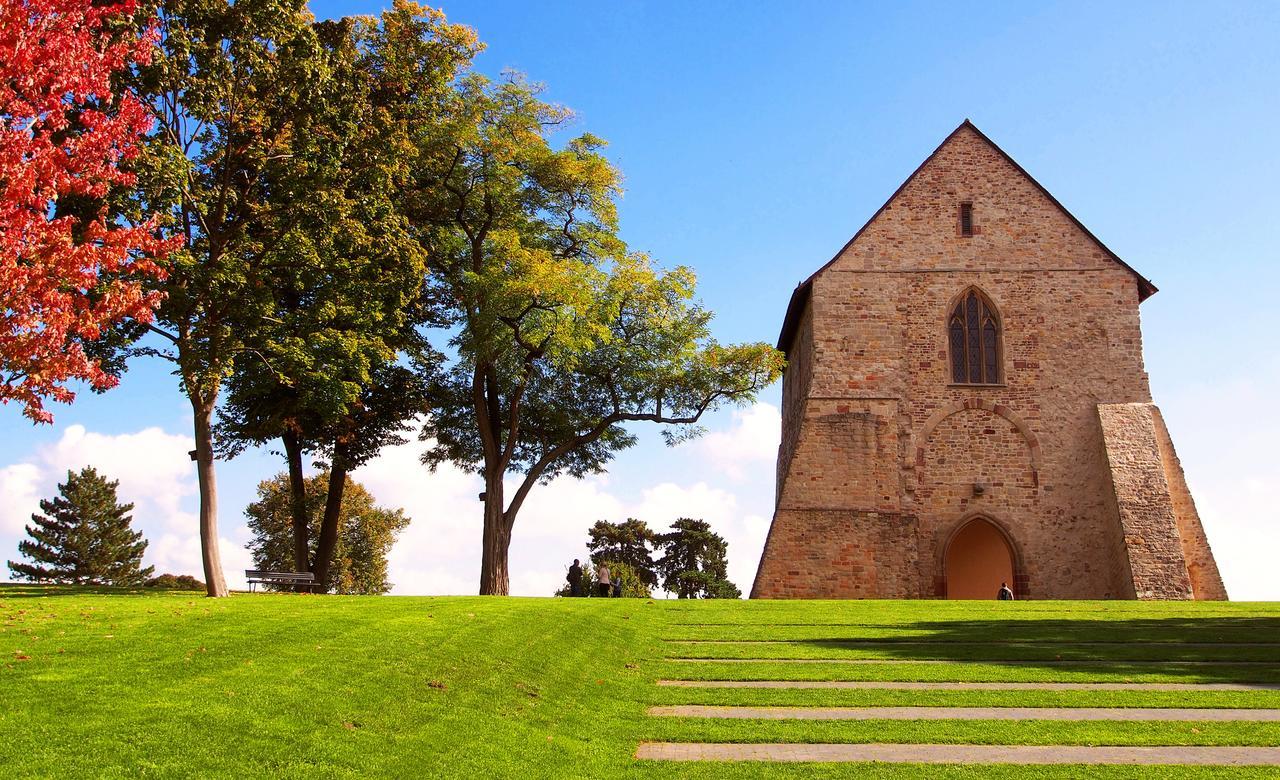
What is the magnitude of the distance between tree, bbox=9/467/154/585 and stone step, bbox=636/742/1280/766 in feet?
188

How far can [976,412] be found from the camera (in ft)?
101

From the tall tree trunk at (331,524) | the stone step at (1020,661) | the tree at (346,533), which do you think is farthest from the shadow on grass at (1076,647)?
the tree at (346,533)

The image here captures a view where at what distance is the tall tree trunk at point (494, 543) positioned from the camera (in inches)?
1129

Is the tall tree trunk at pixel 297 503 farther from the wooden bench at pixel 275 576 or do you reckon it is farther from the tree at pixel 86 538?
the tree at pixel 86 538

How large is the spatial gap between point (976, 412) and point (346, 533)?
33.3 m

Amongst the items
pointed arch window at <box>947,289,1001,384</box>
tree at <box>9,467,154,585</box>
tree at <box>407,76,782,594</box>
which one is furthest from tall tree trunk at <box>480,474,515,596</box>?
tree at <box>9,467,154,585</box>

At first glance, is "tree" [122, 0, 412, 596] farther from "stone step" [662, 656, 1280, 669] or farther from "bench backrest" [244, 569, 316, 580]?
"stone step" [662, 656, 1280, 669]

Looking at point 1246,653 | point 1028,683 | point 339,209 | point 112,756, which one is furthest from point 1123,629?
point 339,209

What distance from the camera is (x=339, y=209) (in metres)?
22.3

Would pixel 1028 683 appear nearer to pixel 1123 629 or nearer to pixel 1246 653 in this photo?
pixel 1246 653

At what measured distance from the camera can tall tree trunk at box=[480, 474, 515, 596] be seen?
28688mm

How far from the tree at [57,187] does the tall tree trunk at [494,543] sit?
12267 millimetres

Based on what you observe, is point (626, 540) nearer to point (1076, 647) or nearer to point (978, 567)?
point (978, 567)

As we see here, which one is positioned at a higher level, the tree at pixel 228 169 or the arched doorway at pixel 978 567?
the tree at pixel 228 169
